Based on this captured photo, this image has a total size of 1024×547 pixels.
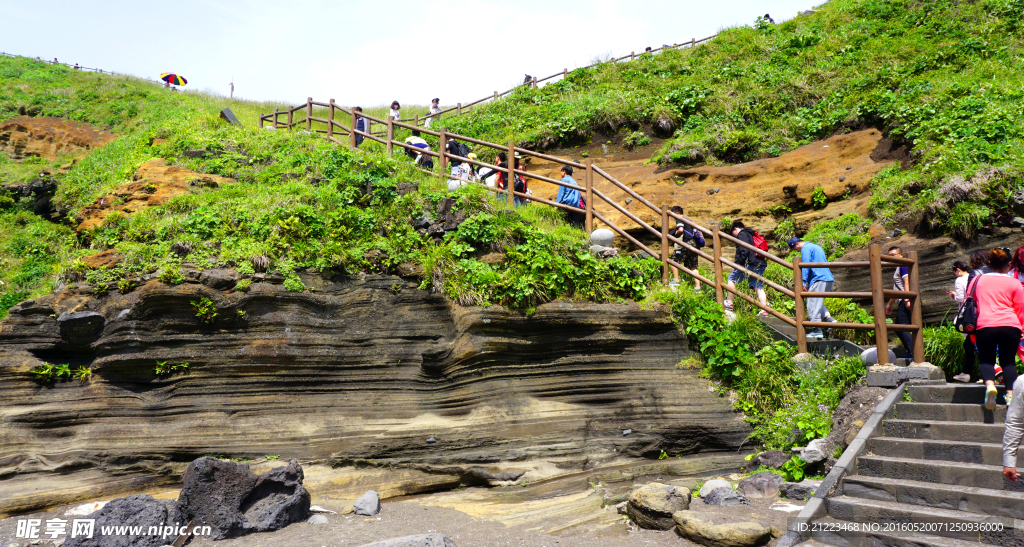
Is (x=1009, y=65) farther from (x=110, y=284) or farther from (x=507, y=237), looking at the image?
(x=110, y=284)

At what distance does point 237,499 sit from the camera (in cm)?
554

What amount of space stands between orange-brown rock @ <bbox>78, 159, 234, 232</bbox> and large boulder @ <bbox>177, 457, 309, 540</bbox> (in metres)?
5.32

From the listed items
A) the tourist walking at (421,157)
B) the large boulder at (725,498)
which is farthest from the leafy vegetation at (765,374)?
the tourist walking at (421,157)

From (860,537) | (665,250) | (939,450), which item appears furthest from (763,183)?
(860,537)

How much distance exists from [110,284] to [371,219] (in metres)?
3.26

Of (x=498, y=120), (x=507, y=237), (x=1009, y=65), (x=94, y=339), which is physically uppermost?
(x=498, y=120)

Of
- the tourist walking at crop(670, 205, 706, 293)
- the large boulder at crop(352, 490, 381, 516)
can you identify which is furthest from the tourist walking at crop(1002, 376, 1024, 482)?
the large boulder at crop(352, 490, 381, 516)

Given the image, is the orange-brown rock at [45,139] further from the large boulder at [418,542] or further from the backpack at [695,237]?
the large boulder at [418,542]

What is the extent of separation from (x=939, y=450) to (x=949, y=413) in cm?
61

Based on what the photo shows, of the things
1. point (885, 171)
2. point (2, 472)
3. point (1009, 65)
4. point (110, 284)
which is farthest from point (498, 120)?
point (2, 472)

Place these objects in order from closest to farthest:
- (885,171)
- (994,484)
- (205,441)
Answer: (994,484), (205,441), (885,171)

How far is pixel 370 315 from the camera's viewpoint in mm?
7543

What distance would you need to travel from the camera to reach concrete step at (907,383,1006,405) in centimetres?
589

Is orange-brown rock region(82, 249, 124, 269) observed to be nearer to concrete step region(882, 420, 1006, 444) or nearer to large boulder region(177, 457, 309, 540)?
large boulder region(177, 457, 309, 540)
